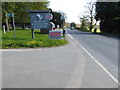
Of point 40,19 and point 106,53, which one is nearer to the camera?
point 106,53

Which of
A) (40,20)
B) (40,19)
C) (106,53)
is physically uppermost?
(40,19)

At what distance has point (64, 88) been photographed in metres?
3.62

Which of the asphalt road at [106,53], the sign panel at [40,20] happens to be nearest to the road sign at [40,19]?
the sign panel at [40,20]

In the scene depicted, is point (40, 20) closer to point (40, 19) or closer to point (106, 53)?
point (40, 19)

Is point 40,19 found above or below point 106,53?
above

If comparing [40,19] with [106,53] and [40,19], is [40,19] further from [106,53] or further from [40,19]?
[106,53]

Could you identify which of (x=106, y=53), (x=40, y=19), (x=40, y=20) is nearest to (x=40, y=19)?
(x=40, y=19)

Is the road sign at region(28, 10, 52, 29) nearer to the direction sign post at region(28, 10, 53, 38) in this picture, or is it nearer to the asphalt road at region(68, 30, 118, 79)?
the direction sign post at region(28, 10, 53, 38)

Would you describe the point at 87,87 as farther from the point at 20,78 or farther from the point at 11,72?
the point at 11,72

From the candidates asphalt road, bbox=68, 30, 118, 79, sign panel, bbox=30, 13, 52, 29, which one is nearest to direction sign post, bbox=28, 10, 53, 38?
sign panel, bbox=30, 13, 52, 29

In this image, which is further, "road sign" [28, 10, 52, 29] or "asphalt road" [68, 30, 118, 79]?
"road sign" [28, 10, 52, 29]

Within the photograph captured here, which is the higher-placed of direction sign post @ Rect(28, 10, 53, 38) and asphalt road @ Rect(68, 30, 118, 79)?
direction sign post @ Rect(28, 10, 53, 38)

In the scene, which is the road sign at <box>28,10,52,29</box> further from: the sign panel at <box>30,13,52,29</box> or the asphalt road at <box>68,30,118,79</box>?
the asphalt road at <box>68,30,118,79</box>

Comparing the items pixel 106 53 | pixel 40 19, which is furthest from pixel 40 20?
pixel 106 53
